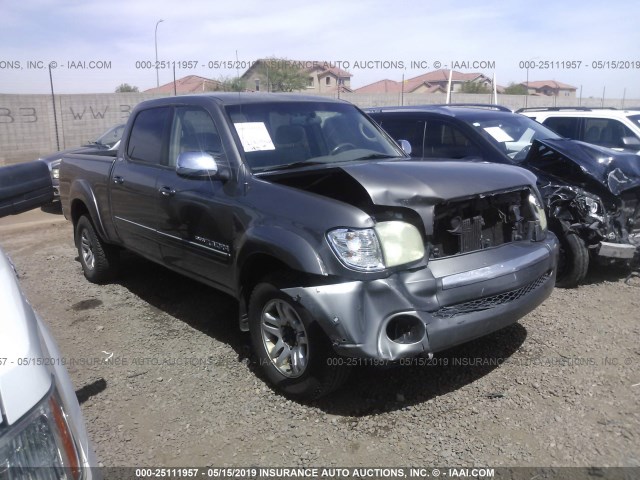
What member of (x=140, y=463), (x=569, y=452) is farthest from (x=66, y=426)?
(x=569, y=452)

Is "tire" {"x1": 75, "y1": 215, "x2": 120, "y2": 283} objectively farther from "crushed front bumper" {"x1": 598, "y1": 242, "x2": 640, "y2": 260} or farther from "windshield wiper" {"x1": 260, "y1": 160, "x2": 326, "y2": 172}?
"crushed front bumper" {"x1": 598, "y1": 242, "x2": 640, "y2": 260}

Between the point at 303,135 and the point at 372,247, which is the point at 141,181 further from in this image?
the point at 372,247

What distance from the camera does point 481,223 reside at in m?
3.42

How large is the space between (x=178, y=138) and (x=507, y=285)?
2786mm

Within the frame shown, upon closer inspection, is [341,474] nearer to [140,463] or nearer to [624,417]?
[140,463]

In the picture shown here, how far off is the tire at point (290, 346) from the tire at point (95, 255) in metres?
2.85

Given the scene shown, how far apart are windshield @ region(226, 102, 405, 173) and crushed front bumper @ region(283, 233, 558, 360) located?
3.89 feet

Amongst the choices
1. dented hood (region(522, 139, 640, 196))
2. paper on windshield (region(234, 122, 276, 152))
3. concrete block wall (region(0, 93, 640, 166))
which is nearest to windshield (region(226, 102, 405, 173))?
paper on windshield (region(234, 122, 276, 152))

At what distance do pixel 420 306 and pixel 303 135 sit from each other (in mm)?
1844

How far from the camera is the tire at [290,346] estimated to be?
313 cm

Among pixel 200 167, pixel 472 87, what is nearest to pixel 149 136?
pixel 200 167

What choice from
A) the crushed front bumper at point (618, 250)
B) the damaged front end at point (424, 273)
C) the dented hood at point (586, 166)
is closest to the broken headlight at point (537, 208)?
the damaged front end at point (424, 273)

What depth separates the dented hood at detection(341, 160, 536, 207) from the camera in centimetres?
305

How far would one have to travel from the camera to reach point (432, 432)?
3076mm
